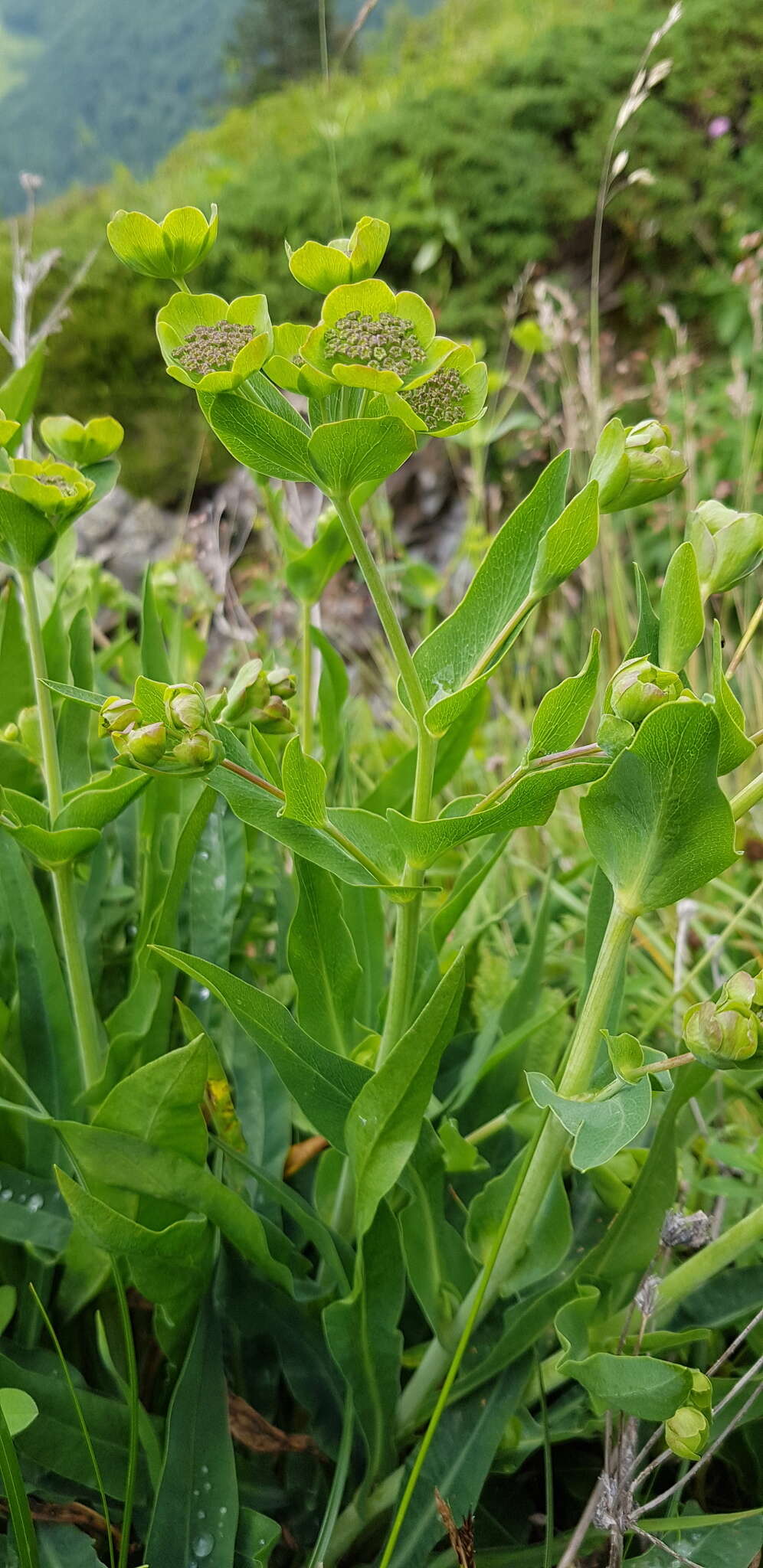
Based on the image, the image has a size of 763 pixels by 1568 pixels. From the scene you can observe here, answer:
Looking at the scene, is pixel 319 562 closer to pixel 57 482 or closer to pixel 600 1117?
pixel 57 482

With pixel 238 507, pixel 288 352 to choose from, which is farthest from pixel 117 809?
pixel 238 507

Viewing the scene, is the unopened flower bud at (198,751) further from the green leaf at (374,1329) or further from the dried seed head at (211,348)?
the green leaf at (374,1329)

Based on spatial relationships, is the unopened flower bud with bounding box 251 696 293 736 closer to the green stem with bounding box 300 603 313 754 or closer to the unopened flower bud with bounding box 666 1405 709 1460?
the green stem with bounding box 300 603 313 754

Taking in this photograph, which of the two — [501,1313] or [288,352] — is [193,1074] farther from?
[288,352]

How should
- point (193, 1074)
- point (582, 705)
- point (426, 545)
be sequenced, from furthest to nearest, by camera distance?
point (426, 545)
point (193, 1074)
point (582, 705)

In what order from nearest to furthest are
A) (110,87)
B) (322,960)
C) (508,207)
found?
1. (322,960)
2. (508,207)
3. (110,87)

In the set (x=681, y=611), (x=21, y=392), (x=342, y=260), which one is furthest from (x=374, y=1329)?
(x=21, y=392)
